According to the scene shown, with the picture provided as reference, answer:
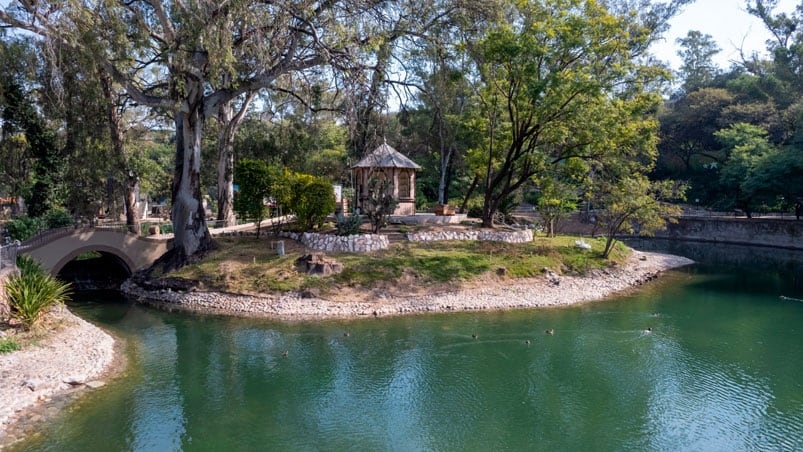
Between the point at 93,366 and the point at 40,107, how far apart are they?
544 inches

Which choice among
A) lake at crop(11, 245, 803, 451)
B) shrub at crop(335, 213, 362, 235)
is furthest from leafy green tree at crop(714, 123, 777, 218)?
shrub at crop(335, 213, 362, 235)

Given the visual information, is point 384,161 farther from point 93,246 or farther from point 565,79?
point 93,246

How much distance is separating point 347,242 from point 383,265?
2.11m

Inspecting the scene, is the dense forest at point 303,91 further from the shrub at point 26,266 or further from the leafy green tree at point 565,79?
the shrub at point 26,266

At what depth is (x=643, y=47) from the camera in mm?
25094

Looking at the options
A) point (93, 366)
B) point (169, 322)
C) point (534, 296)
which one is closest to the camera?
point (93, 366)

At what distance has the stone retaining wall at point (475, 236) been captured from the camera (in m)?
23.6

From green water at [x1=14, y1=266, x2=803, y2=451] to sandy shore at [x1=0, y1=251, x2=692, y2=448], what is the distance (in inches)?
31.5

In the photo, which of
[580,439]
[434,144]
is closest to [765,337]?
[580,439]

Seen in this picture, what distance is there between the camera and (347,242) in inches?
854

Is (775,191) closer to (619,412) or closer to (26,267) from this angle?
(619,412)

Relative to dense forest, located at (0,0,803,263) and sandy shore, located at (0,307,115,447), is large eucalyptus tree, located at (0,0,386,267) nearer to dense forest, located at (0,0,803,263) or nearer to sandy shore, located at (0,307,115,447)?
dense forest, located at (0,0,803,263)

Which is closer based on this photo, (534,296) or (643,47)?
(534,296)

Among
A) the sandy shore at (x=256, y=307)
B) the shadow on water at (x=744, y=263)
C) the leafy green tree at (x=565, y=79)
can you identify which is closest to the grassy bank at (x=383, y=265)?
the sandy shore at (x=256, y=307)
